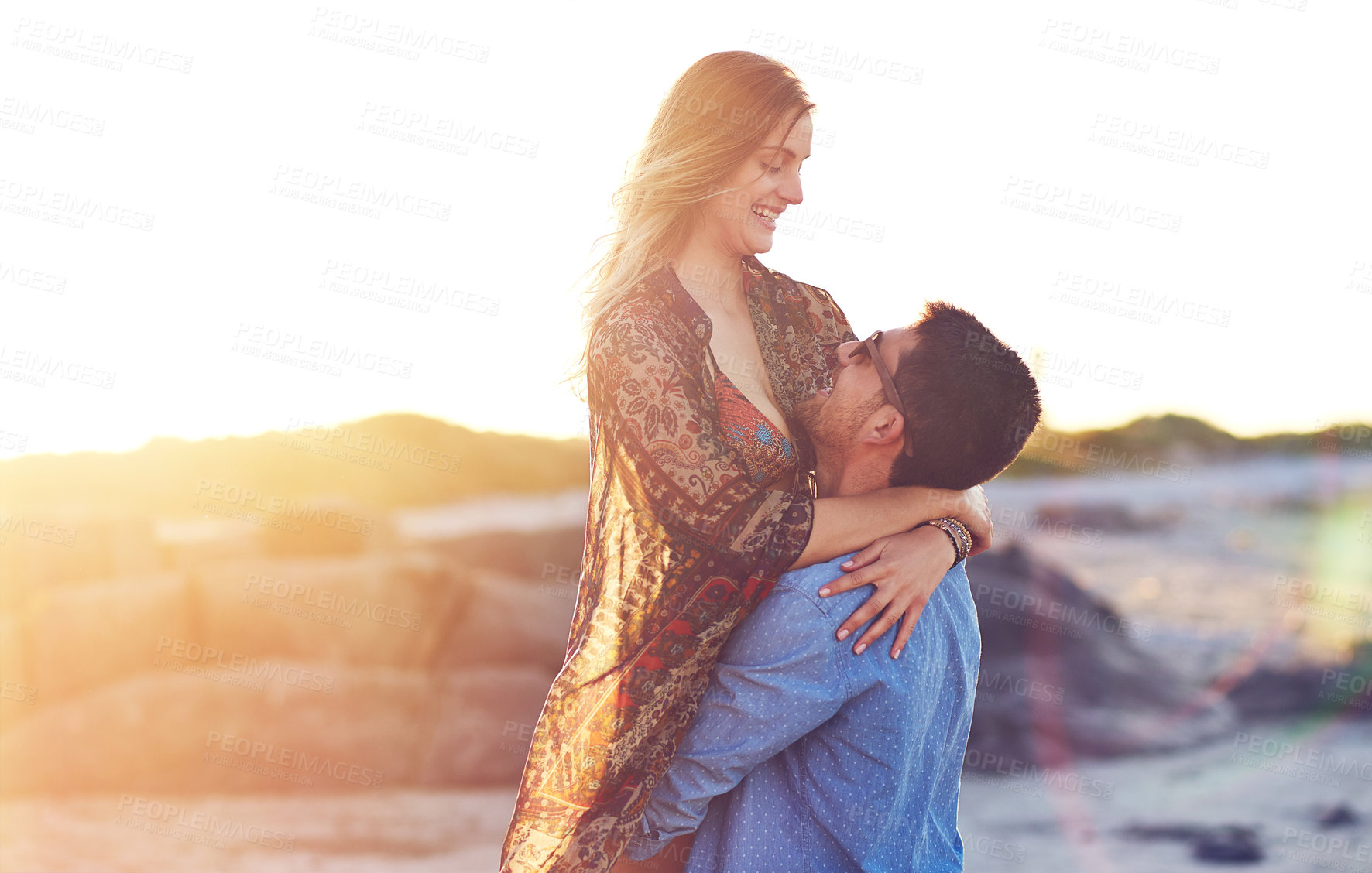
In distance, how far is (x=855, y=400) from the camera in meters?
2.00

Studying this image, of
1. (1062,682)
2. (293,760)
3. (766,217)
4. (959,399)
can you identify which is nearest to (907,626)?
(959,399)

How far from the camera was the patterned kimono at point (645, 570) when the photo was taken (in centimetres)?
187

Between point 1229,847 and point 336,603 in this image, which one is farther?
point 336,603

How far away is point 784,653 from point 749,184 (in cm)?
103

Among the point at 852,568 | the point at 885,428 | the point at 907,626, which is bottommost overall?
the point at 907,626

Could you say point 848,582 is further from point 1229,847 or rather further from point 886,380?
point 1229,847

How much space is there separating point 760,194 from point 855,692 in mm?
1087

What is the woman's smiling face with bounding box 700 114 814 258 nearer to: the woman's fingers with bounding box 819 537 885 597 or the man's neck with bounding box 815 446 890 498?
the man's neck with bounding box 815 446 890 498

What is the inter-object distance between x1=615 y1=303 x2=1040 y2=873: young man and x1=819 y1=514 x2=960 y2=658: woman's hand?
0.02 metres

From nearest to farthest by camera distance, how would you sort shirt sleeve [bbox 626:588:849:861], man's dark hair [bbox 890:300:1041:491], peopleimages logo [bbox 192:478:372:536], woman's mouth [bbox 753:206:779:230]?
shirt sleeve [bbox 626:588:849:861], man's dark hair [bbox 890:300:1041:491], woman's mouth [bbox 753:206:779:230], peopleimages logo [bbox 192:478:372:536]

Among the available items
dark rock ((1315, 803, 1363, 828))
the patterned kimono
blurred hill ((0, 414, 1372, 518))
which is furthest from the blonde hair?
dark rock ((1315, 803, 1363, 828))

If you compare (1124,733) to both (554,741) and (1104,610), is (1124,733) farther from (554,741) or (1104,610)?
(554,741)

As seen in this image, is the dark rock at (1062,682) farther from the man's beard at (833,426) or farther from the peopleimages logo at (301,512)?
the man's beard at (833,426)

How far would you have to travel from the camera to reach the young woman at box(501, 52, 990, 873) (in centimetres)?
188
